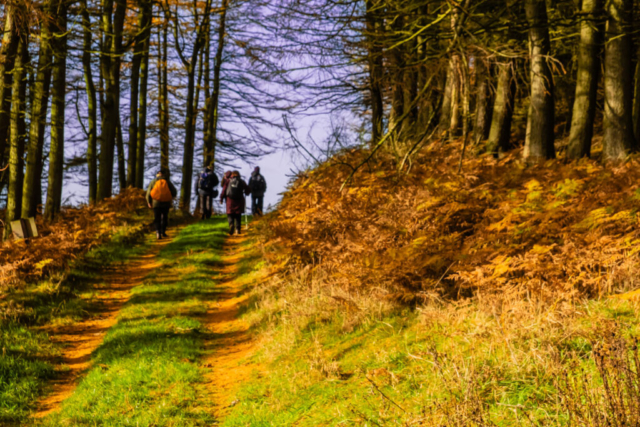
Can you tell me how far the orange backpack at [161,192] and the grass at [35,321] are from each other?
7.48 feet

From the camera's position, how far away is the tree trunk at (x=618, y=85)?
10.9 meters

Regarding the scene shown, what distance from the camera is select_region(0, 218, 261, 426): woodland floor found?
573 cm

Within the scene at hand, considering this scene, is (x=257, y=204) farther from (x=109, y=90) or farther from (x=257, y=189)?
(x=109, y=90)

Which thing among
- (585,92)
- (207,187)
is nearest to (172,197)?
(207,187)

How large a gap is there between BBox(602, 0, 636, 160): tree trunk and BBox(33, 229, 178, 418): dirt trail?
9839 mm

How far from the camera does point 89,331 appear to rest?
8656 millimetres

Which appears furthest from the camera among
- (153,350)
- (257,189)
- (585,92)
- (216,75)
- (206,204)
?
(216,75)

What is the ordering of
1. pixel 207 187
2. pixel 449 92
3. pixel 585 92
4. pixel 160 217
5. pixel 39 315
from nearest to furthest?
pixel 39 315
pixel 585 92
pixel 449 92
pixel 160 217
pixel 207 187

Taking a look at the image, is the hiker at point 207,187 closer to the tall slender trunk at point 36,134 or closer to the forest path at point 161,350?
the tall slender trunk at point 36,134

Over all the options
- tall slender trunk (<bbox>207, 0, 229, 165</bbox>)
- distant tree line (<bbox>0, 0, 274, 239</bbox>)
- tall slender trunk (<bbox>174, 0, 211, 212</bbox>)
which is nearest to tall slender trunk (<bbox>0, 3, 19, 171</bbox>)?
distant tree line (<bbox>0, 0, 274, 239</bbox>)

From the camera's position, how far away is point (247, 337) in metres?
7.98

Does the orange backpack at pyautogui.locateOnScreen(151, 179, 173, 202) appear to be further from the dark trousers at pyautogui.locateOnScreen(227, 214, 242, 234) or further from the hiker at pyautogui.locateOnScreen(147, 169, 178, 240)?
the dark trousers at pyautogui.locateOnScreen(227, 214, 242, 234)

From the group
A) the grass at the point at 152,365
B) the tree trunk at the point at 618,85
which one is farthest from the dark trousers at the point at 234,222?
the tree trunk at the point at 618,85

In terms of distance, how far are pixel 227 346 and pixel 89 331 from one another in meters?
2.44
